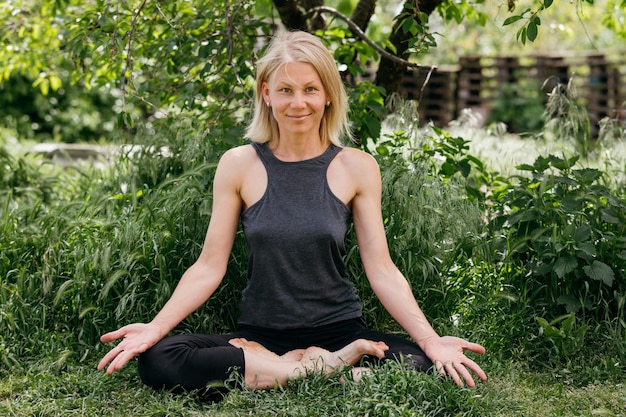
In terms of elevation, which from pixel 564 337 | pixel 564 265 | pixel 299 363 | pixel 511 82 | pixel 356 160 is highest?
pixel 356 160

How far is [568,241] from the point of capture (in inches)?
142

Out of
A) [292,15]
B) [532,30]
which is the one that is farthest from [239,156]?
[292,15]

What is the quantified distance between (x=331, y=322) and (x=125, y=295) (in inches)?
36.2

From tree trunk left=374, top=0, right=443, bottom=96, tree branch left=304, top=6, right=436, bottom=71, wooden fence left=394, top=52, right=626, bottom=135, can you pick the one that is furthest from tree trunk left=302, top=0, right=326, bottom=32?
wooden fence left=394, top=52, right=626, bottom=135

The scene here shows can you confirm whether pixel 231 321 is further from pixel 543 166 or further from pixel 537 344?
pixel 543 166

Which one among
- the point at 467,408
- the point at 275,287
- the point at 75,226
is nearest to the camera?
the point at 467,408

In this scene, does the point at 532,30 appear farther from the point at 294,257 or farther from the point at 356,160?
the point at 294,257

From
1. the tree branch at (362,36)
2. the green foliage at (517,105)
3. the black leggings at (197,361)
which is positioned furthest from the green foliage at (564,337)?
the green foliage at (517,105)

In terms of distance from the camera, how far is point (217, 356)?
9.78ft

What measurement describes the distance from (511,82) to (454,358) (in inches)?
493

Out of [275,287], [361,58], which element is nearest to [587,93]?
[361,58]

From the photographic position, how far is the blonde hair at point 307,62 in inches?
125

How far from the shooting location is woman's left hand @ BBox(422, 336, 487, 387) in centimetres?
285

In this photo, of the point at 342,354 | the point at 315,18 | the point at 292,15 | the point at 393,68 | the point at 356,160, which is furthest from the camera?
the point at 315,18
